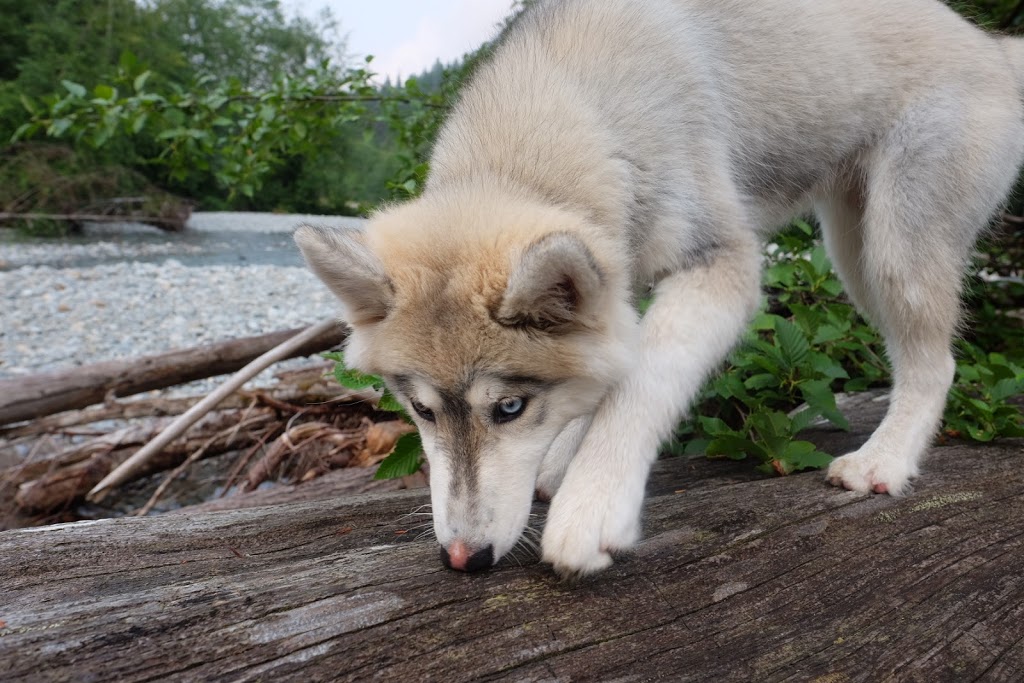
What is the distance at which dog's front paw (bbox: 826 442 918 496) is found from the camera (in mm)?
2723

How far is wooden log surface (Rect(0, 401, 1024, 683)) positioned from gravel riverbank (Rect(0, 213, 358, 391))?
4.62m

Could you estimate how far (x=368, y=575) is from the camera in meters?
1.90

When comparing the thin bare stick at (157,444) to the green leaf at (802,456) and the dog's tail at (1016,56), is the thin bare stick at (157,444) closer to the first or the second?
the green leaf at (802,456)

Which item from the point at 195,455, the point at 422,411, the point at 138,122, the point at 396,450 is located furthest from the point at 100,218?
the point at 422,411

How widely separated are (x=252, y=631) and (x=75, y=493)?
3.78m

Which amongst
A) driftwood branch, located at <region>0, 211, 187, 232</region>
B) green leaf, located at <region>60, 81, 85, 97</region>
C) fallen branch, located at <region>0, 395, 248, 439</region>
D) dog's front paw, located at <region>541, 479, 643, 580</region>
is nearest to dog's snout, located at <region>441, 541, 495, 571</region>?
dog's front paw, located at <region>541, 479, 643, 580</region>

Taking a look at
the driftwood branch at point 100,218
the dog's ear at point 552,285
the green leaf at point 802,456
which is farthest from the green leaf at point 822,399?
the driftwood branch at point 100,218

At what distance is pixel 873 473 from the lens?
277cm

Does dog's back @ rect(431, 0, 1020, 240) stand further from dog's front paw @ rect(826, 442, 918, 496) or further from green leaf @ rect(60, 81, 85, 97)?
green leaf @ rect(60, 81, 85, 97)

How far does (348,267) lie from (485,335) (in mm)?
473

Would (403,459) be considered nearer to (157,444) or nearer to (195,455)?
(157,444)

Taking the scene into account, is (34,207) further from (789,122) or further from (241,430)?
(789,122)

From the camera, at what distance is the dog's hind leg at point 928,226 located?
328 centimetres

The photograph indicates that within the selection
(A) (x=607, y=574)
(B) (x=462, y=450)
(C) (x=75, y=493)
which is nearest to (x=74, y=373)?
(C) (x=75, y=493)
